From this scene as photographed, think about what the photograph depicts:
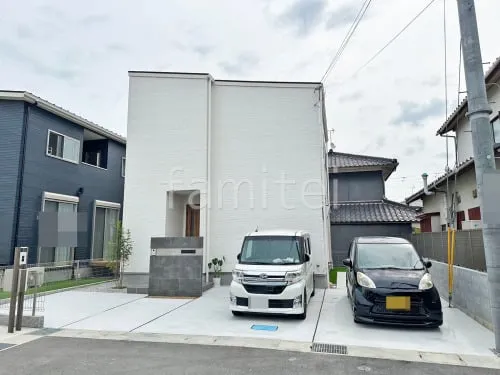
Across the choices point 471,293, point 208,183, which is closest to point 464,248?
point 471,293

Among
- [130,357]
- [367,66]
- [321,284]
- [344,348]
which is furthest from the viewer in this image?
[321,284]

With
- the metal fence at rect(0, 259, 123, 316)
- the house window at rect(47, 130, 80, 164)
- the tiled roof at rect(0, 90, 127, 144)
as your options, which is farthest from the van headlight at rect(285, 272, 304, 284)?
the tiled roof at rect(0, 90, 127, 144)

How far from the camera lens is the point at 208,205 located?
10445 mm

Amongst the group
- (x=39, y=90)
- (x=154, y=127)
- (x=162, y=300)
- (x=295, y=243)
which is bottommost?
(x=162, y=300)

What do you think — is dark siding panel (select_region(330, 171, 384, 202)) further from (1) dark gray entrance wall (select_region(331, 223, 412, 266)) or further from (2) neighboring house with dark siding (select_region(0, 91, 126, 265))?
(2) neighboring house with dark siding (select_region(0, 91, 126, 265))

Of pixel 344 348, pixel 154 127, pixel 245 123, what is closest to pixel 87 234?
pixel 154 127

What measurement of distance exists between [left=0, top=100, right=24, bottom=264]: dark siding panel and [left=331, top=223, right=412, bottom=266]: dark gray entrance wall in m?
11.3

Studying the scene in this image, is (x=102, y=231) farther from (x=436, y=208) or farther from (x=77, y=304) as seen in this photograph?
(x=436, y=208)

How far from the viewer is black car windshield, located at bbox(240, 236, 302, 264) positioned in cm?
684

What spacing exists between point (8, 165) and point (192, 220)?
587 cm

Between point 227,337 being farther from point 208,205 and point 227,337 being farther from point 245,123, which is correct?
point 245,123

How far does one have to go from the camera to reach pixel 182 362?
4.16 m

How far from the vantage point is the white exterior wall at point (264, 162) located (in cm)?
1042

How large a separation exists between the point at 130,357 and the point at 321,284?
21.8ft
